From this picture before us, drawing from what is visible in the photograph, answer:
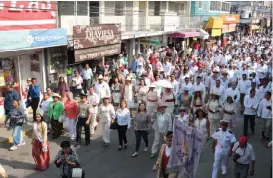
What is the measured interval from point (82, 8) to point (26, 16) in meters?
4.75

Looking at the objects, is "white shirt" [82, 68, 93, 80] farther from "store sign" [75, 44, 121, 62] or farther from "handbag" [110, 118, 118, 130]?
"handbag" [110, 118, 118, 130]

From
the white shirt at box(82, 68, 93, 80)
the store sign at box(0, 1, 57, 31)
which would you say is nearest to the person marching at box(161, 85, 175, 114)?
the store sign at box(0, 1, 57, 31)

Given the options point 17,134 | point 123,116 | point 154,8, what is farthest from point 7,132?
point 154,8

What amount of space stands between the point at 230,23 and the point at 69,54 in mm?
29447

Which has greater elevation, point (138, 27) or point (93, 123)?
point (138, 27)

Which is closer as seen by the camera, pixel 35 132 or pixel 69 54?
pixel 35 132

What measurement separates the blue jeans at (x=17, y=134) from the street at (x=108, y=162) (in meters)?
0.23

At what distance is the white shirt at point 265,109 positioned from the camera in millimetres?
9492

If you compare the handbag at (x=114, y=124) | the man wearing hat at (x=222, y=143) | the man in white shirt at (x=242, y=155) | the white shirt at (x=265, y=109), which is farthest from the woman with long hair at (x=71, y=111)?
the white shirt at (x=265, y=109)

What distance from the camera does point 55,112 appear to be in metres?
9.56

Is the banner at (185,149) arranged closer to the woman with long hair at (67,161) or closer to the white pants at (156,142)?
the woman with long hair at (67,161)

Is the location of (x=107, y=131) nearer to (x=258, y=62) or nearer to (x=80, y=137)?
(x=80, y=137)

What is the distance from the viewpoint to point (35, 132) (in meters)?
7.61

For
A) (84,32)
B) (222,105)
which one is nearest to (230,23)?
(84,32)
